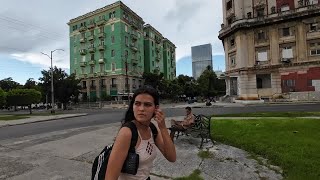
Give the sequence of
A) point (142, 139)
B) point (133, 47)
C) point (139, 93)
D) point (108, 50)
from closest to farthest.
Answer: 1. point (142, 139)
2. point (139, 93)
3. point (108, 50)
4. point (133, 47)

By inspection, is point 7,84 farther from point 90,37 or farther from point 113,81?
point 113,81

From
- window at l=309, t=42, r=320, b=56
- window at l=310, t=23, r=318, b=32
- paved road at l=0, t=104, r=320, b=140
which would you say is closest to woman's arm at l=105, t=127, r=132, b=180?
paved road at l=0, t=104, r=320, b=140

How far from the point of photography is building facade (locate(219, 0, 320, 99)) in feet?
141

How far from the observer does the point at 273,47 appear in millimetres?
45750

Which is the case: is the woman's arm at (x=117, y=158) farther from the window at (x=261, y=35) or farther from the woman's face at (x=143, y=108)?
the window at (x=261, y=35)

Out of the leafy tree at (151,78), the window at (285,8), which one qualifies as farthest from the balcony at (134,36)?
the window at (285,8)

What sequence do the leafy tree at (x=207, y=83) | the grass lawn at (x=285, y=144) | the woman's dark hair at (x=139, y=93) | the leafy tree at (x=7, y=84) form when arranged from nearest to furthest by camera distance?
1. the woman's dark hair at (x=139, y=93)
2. the grass lawn at (x=285, y=144)
3. the leafy tree at (x=207, y=83)
4. the leafy tree at (x=7, y=84)

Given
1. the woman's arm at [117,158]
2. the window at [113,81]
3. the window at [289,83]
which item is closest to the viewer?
the woman's arm at [117,158]

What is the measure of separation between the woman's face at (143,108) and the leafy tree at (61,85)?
67.1 m

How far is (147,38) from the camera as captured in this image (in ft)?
279

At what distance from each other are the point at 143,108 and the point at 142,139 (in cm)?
27

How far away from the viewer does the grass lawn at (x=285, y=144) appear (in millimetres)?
6500

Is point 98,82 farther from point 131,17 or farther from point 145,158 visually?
point 145,158

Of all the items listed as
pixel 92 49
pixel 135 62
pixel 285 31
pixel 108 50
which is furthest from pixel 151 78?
pixel 285 31
